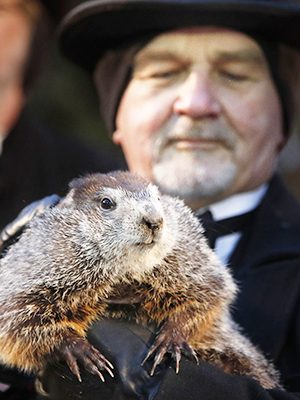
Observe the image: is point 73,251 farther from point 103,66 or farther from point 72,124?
point 72,124

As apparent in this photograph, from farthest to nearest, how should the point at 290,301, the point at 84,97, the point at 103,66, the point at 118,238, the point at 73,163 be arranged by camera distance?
the point at 84,97
the point at 73,163
the point at 103,66
the point at 290,301
the point at 118,238

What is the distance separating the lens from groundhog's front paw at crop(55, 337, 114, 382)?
1534 mm

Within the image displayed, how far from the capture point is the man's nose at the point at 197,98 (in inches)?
94.8

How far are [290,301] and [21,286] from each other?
1.31 meters

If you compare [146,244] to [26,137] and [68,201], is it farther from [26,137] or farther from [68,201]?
[26,137]

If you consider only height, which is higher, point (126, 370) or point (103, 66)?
point (103, 66)

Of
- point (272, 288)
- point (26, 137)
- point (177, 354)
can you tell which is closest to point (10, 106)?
point (26, 137)

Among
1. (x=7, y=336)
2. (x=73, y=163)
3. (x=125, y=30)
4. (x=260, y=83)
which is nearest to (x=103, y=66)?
(x=125, y=30)

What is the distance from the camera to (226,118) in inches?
101

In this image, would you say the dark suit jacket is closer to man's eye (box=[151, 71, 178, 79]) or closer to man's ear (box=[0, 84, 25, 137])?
man's eye (box=[151, 71, 178, 79])

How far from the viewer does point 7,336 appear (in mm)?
1633

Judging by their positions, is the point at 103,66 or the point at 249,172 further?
the point at 103,66

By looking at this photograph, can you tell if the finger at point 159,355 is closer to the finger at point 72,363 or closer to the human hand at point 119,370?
the human hand at point 119,370

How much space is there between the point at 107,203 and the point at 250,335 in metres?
1.11
